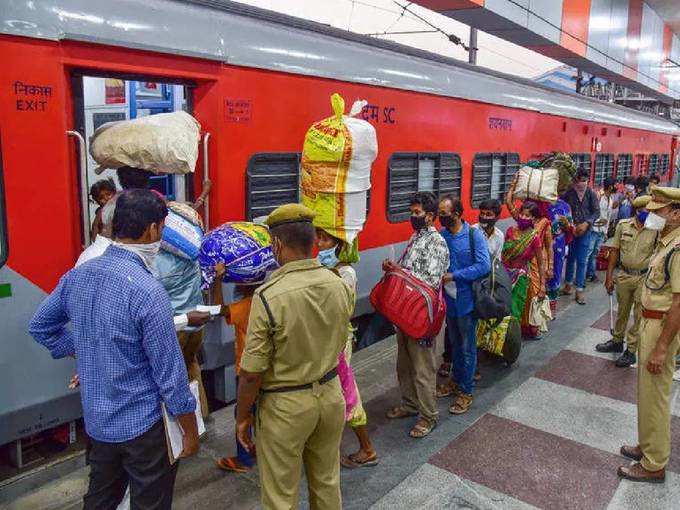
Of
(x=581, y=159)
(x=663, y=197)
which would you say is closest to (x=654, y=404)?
(x=663, y=197)

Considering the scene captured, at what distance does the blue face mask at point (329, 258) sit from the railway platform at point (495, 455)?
130cm

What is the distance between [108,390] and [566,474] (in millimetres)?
2840

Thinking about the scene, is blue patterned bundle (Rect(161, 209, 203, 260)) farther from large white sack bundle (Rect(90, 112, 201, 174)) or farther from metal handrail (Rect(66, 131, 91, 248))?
metal handrail (Rect(66, 131, 91, 248))

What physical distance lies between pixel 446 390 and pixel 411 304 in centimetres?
132

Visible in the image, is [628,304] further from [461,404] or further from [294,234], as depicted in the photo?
[294,234]

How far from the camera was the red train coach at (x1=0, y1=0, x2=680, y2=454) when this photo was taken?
119 inches

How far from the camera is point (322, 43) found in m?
4.67

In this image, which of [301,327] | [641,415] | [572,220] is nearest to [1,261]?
[301,327]

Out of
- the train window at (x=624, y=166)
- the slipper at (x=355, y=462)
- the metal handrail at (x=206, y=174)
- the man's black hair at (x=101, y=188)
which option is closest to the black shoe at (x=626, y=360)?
the slipper at (x=355, y=462)

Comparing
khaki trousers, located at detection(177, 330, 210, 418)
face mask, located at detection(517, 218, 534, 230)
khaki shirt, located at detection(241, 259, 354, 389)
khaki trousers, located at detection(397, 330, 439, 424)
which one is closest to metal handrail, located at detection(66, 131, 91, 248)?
khaki trousers, located at detection(177, 330, 210, 418)

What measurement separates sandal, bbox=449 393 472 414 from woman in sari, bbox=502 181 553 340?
140 cm

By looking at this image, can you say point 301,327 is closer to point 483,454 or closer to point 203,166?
point 203,166

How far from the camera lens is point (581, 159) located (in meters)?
10.6

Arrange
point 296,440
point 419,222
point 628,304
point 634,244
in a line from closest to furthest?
1. point 296,440
2. point 419,222
3. point 634,244
4. point 628,304
